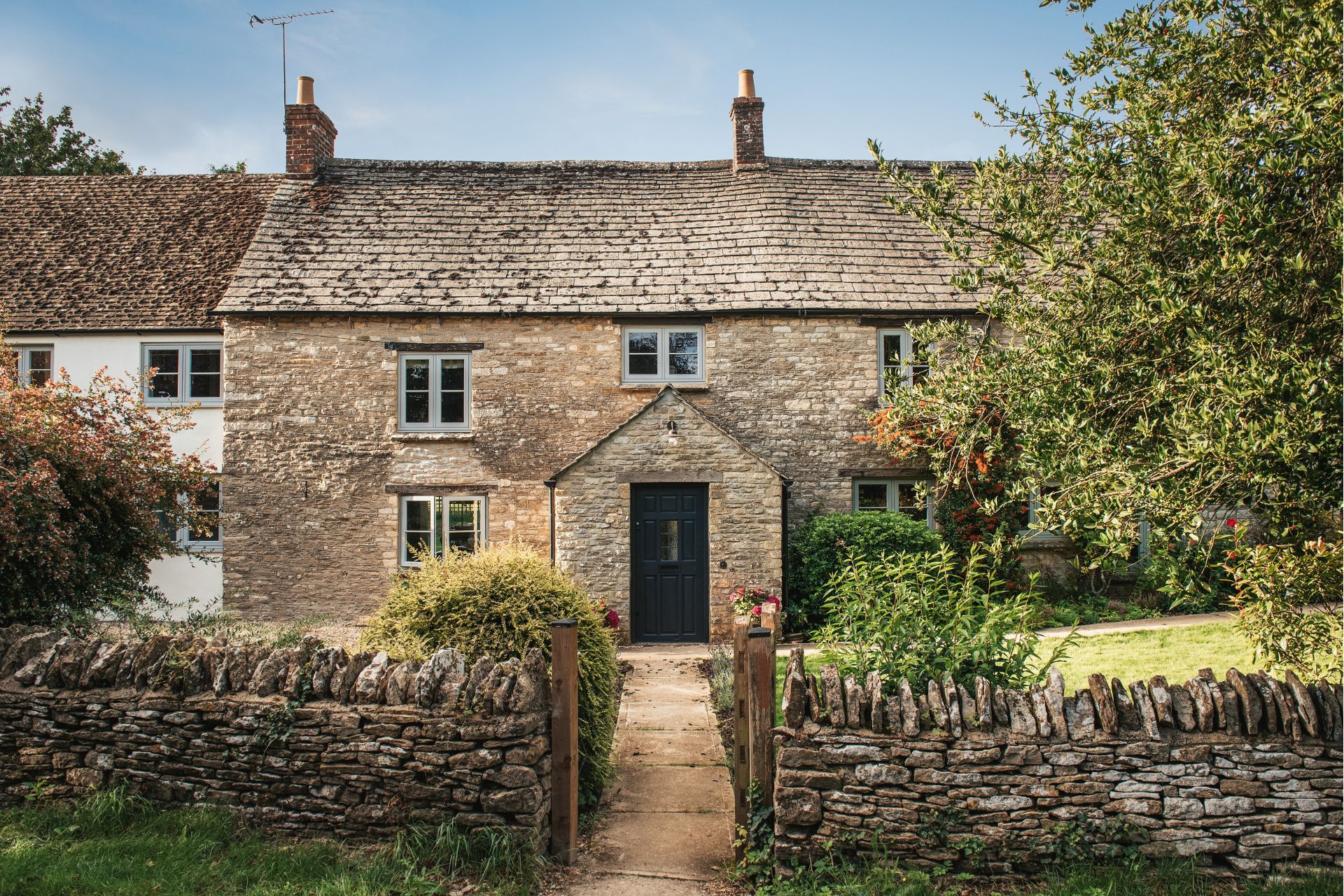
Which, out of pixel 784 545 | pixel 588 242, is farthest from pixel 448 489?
pixel 784 545

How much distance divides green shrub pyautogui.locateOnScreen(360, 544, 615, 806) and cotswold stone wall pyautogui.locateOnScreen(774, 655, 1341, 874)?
175 cm

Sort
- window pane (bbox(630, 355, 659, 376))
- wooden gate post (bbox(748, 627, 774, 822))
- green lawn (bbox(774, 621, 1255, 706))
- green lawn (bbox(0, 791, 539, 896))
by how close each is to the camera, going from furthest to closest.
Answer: window pane (bbox(630, 355, 659, 376))
green lawn (bbox(774, 621, 1255, 706))
wooden gate post (bbox(748, 627, 774, 822))
green lawn (bbox(0, 791, 539, 896))

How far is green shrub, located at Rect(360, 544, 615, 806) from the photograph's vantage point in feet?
20.2

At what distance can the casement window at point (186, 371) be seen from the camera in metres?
15.9

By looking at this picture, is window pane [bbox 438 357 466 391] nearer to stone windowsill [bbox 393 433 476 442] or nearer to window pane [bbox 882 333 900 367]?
stone windowsill [bbox 393 433 476 442]

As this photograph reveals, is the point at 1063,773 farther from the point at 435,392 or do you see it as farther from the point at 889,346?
the point at 435,392

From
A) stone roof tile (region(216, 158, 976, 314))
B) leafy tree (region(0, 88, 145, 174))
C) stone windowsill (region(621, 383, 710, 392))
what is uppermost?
leafy tree (region(0, 88, 145, 174))

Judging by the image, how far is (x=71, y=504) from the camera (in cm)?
774

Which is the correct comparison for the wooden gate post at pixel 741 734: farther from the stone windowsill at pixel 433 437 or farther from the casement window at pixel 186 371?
the casement window at pixel 186 371

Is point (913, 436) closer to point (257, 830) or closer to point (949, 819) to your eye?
point (949, 819)

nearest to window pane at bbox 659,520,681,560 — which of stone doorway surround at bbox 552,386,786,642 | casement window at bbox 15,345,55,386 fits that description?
stone doorway surround at bbox 552,386,786,642

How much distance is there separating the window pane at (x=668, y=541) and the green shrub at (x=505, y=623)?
255 inches

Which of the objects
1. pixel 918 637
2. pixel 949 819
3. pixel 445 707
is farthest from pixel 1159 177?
pixel 445 707

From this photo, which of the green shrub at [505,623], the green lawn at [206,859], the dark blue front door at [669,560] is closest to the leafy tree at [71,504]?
the green lawn at [206,859]
